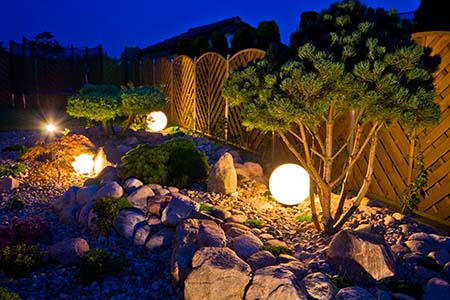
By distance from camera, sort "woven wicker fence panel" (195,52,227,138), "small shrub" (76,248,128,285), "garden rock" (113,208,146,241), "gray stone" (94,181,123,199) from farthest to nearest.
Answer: "woven wicker fence panel" (195,52,227,138)
"gray stone" (94,181,123,199)
"garden rock" (113,208,146,241)
"small shrub" (76,248,128,285)

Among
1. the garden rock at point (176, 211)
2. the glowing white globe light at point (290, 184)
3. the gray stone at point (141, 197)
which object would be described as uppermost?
the gray stone at point (141, 197)

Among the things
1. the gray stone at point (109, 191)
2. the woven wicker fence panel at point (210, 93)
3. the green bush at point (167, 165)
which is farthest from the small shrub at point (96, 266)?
the woven wicker fence panel at point (210, 93)

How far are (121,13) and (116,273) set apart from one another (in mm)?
103030

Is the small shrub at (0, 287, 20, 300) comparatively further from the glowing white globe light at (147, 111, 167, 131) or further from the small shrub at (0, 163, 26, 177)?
the glowing white globe light at (147, 111, 167, 131)

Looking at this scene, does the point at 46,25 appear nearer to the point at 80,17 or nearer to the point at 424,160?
the point at 80,17

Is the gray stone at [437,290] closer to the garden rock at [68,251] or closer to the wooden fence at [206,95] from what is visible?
the garden rock at [68,251]

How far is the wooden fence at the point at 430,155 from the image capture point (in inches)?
192

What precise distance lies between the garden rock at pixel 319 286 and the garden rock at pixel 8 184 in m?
4.61

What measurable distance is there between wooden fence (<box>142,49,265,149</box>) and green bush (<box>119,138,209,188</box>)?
7.54ft

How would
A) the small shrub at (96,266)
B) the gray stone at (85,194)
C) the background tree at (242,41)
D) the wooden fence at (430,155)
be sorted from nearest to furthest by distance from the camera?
the small shrub at (96,266) → the wooden fence at (430,155) → the gray stone at (85,194) → the background tree at (242,41)

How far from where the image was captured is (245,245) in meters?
3.80

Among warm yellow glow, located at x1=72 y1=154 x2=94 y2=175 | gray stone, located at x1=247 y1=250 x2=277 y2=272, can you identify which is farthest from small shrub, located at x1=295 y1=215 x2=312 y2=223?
warm yellow glow, located at x1=72 y1=154 x2=94 y2=175

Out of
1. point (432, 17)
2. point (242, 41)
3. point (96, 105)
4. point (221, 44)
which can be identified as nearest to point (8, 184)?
point (96, 105)

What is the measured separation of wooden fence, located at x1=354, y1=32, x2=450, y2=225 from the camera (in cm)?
488
